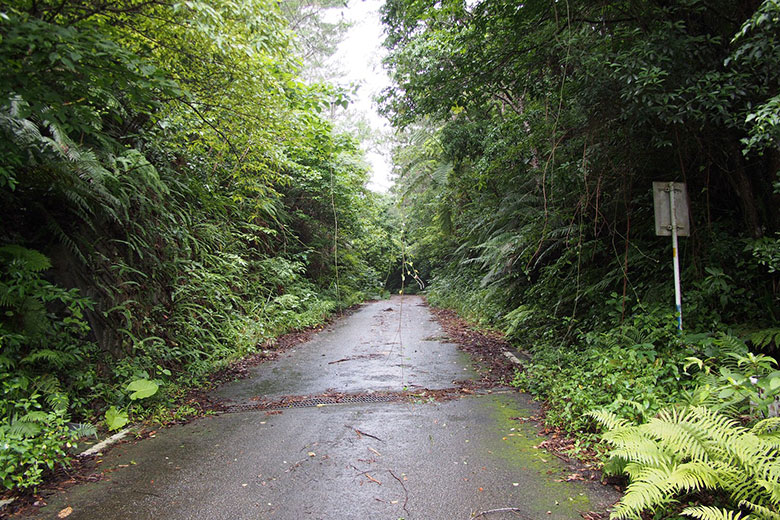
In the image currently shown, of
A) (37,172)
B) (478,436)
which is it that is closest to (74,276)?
(37,172)

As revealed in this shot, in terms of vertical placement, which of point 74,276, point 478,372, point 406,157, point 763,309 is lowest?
point 478,372

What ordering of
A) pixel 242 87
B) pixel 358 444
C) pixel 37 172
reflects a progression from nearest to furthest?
1. pixel 358 444
2. pixel 37 172
3. pixel 242 87

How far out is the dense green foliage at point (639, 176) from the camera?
3.61 metres

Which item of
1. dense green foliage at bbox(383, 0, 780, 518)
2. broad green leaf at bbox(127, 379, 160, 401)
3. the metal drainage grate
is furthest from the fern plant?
broad green leaf at bbox(127, 379, 160, 401)

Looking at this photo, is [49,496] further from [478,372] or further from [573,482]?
[478,372]

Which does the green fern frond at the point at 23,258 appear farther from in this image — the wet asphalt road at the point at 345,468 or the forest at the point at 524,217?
the wet asphalt road at the point at 345,468

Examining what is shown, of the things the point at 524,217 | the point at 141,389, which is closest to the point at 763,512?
the point at 141,389

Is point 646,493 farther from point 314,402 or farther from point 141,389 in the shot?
point 141,389

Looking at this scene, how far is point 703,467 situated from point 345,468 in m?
2.40

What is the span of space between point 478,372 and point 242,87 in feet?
16.4

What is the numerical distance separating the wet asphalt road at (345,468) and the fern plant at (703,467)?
38cm

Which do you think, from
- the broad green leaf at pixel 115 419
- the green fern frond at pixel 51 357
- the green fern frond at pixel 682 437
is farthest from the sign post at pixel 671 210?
the green fern frond at pixel 51 357

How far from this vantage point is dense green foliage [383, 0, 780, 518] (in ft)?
11.8

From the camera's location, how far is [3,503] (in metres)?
2.73
